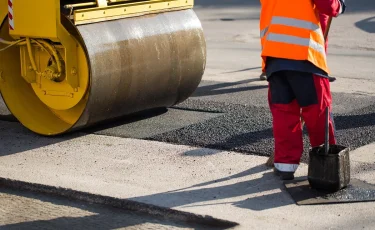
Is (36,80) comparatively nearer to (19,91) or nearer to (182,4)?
(19,91)

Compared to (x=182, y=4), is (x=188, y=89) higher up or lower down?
Result: lower down

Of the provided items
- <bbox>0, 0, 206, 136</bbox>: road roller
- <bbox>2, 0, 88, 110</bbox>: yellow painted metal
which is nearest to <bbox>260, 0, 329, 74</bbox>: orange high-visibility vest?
<bbox>0, 0, 206, 136</bbox>: road roller

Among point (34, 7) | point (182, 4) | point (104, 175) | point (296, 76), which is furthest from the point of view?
point (182, 4)

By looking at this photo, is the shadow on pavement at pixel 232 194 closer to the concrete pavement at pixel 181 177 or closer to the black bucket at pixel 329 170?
the concrete pavement at pixel 181 177

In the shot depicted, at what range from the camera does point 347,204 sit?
17.3 feet

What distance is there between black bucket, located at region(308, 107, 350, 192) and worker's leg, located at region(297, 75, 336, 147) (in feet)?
0.66

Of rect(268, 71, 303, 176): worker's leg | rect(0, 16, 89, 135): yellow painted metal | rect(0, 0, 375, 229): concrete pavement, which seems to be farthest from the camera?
rect(0, 16, 89, 135): yellow painted metal

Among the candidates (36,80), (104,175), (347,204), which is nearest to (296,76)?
(347,204)

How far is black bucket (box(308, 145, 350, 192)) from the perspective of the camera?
537 centimetres

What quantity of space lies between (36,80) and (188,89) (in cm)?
140

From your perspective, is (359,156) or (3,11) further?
(3,11)

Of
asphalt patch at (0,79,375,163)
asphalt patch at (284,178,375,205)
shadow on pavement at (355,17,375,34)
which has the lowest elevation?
shadow on pavement at (355,17,375,34)

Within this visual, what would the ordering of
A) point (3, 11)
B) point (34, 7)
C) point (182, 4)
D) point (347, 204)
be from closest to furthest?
point (347, 204) < point (34, 7) < point (3, 11) < point (182, 4)

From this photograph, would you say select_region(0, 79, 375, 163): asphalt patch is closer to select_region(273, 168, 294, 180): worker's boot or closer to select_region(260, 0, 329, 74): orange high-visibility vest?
select_region(273, 168, 294, 180): worker's boot
